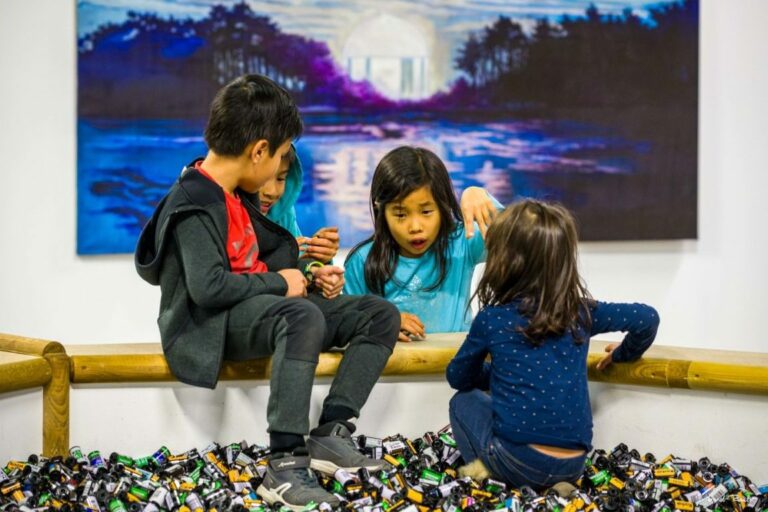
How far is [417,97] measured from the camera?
3752 millimetres

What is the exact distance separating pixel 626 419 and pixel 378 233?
840 millimetres

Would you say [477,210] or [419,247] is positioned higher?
[477,210]

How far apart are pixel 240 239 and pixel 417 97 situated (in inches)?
69.9

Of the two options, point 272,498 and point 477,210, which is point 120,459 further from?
point 477,210

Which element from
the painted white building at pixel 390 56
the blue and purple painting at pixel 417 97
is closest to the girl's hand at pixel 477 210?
the blue and purple painting at pixel 417 97

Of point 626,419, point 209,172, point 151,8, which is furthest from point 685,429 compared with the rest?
point 151,8

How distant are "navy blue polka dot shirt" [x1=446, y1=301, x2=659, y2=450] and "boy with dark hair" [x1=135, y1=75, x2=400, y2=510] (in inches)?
12.1

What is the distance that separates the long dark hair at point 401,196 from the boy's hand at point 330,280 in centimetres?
35

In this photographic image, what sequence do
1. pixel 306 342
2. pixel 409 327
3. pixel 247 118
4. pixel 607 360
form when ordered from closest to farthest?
1. pixel 306 342
2. pixel 247 118
3. pixel 607 360
4. pixel 409 327

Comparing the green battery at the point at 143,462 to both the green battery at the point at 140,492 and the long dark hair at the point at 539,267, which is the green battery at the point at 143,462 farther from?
the long dark hair at the point at 539,267

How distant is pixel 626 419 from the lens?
2.26 m

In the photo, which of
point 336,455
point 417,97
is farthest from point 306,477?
point 417,97

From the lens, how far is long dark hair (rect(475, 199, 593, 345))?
6.32 feet

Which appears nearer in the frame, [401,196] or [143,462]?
[143,462]
